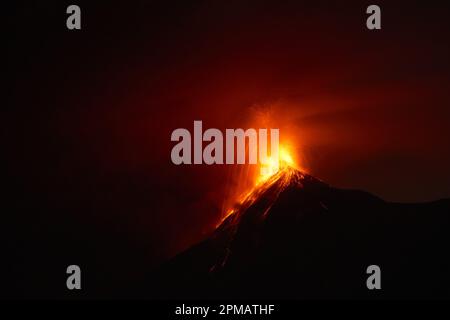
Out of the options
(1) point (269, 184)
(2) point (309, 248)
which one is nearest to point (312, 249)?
(2) point (309, 248)

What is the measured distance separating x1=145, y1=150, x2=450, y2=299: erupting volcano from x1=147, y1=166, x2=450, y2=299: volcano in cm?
1

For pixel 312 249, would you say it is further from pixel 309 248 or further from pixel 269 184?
pixel 269 184

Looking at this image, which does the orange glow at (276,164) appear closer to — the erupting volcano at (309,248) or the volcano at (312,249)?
the erupting volcano at (309,248)

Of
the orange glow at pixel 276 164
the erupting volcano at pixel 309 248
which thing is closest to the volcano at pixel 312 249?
the erupting volcano at pixel 309 248

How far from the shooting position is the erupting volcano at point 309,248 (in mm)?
7188

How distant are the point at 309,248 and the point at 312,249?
50mm

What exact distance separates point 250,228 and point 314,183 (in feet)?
4.20

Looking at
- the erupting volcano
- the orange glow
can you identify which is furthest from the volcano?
the orange glow

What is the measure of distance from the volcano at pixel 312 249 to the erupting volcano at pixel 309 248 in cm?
1

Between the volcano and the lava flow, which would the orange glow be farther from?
the volcano

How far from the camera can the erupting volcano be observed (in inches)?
283
